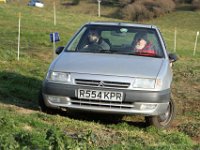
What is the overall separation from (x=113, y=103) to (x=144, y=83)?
20.4 inches

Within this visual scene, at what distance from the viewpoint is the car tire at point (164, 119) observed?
25.7ft

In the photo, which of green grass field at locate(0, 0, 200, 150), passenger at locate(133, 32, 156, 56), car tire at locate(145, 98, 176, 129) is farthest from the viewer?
passenger at locate(133, 32, 156, 56)

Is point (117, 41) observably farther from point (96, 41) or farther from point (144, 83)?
point (144, 83)

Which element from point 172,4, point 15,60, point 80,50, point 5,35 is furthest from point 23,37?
point 172,4

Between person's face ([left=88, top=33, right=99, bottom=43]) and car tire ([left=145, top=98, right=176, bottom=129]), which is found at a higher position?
person's face ([left=88, top=33, right=99, bottom=43])

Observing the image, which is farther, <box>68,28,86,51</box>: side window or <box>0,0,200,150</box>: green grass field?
<box>68,28,86,51</box>: side window

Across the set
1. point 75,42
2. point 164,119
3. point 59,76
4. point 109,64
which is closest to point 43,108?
point 59,76

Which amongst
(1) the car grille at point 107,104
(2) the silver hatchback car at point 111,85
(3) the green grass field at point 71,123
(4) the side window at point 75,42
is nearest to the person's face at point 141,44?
(2) the silver hatchback car at point 111,85

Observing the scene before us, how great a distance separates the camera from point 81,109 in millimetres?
7430

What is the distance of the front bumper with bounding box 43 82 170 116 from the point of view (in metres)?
7.35

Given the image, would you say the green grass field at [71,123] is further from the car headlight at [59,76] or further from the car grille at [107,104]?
the car headlight at [59,76]

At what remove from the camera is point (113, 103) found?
24.1 feet

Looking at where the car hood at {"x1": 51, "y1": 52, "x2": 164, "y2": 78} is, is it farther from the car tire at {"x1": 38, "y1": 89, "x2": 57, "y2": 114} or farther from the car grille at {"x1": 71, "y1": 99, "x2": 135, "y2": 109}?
the car tire at {"x1": 38, "y1": 89, "x2": 57, "y2": 114}

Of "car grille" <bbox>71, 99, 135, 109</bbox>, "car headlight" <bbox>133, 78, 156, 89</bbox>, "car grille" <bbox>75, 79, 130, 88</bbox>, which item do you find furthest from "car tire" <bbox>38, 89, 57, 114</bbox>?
"car headlight" <bbox>133, 78, 156, 89</bbox>
